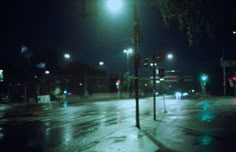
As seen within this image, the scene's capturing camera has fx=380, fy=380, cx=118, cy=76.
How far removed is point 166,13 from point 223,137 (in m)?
4.94

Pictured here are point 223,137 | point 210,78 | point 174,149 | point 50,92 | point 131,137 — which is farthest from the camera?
point 210,78

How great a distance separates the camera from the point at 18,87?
2901 inches

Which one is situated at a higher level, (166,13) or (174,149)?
(166,13)

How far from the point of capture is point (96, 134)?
16234 millimetres

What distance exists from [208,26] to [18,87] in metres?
65.3

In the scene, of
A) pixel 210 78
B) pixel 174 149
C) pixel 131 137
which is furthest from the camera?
pixel 210 78

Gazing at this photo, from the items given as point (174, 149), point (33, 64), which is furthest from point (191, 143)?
point (33, 64)

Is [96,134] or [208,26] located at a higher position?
[208,26]

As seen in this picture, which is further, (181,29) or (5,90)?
(5,90)

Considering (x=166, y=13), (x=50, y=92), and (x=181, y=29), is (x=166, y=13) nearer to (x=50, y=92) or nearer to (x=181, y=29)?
(x=181, y=29)

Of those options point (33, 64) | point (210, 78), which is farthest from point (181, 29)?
point (210, 78)

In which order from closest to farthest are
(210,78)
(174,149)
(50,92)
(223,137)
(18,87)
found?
(174,149) → (223,137) → (50,92) → (18,87) → (210,78)

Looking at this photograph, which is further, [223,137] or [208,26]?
[223,137]

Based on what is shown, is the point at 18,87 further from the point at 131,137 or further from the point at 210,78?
the point at 131,137
